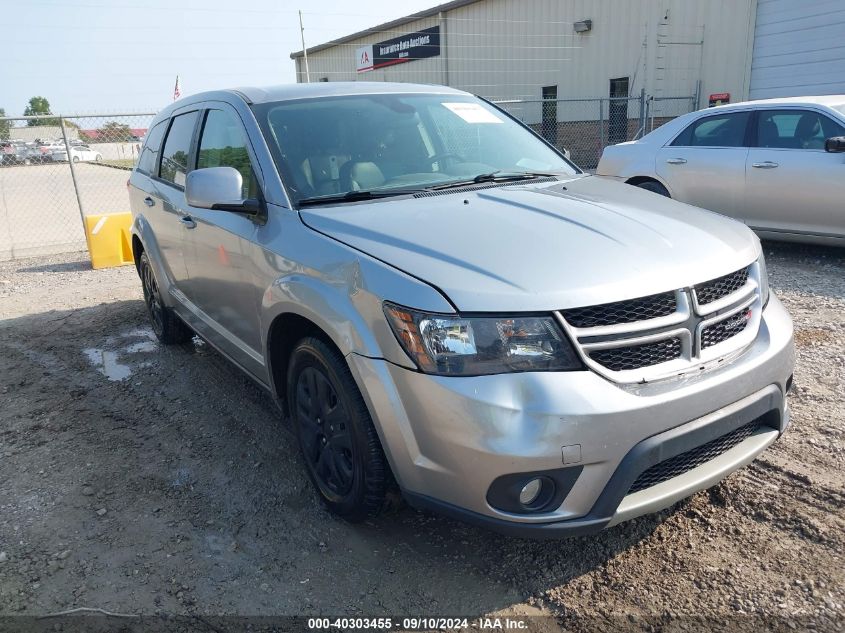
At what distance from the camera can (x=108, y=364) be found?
17.3 feet

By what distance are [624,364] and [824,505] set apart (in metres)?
1.35

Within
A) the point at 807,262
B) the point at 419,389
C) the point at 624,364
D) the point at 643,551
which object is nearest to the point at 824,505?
the point at 643,551

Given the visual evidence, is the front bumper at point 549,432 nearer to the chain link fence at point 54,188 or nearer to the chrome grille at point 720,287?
the chrome grille at point 720,287

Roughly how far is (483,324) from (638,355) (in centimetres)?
54

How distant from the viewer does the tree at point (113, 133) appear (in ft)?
39.0

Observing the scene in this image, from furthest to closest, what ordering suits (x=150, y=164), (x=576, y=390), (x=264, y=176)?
1. (x=150, y=164)
2. (x=264, y=176)
3. (x=576, y=390)

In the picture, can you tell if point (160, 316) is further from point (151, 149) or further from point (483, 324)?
point (483, 324)

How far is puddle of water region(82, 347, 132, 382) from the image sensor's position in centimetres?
500

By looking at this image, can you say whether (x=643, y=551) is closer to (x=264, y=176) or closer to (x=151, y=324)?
(x=264, y=176)

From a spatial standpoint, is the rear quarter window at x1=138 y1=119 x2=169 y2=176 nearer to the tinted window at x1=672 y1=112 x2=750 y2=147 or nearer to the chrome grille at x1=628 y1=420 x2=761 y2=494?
the chrome grille at x1=628 y1=420 x2=761 y2=494

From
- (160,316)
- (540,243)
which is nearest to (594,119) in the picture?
(160,316)

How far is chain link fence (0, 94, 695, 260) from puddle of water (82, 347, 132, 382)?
284cm

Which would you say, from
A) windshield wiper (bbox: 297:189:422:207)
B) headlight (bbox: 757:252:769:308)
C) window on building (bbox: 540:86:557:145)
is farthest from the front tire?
window on building (bbox: 540:86:557:145)

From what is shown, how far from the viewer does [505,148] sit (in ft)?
12.6
